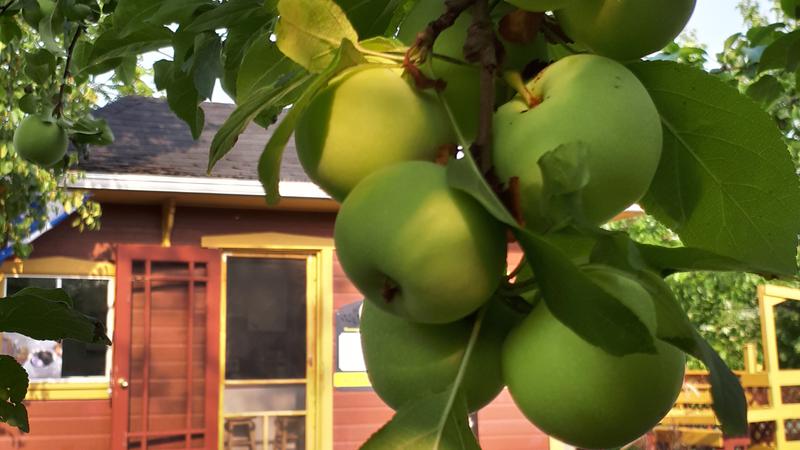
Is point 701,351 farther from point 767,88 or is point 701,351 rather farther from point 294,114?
point 767,88

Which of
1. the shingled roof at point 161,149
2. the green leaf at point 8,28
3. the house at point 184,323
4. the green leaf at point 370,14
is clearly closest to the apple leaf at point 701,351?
the green leaf at point 370,14

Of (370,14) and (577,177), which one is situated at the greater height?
(370,14)

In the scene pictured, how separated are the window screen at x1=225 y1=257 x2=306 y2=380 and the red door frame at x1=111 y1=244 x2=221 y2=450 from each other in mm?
1229

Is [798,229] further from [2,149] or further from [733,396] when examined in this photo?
[2,149]

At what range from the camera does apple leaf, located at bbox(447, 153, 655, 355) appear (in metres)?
0.44

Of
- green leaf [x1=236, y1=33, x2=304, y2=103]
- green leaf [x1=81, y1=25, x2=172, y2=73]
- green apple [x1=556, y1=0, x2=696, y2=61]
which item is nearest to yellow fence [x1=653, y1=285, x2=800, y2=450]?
green leaf [x1=81, y1=25, x2=172, y2=73]

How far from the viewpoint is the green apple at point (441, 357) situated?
0.57 metres

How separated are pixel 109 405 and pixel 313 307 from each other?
189cm

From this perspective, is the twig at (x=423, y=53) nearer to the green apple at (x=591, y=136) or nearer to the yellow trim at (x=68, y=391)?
the green apple at (x=591, y=136)

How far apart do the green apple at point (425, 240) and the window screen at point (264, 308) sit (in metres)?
8.23

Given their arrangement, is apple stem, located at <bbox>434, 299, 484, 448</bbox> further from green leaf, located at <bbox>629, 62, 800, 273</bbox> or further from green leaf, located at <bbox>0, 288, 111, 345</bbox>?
green leaf, located at <bbox>0, 288, 111, 345</bbox>

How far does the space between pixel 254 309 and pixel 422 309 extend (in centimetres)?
895

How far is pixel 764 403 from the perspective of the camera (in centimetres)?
816

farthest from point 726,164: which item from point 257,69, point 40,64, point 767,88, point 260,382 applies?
point 260,382
